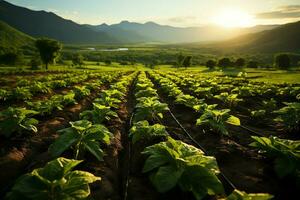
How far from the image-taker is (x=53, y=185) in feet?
13.5

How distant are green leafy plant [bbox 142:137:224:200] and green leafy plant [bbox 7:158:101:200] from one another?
127cm

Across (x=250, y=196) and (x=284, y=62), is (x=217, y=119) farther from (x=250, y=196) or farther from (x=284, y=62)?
(x=284, y=62)

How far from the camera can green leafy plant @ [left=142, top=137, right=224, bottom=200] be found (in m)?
4.75

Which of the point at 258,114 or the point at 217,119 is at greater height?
the point at 217,119

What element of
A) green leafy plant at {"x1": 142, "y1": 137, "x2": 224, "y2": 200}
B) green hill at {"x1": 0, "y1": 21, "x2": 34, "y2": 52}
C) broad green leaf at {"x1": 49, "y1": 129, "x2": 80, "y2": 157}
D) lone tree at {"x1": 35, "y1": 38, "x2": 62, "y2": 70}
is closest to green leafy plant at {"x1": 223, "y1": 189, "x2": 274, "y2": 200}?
green leafy plant at {"x1": 142, "y1": 137, "x2": 224, "y2": 200}

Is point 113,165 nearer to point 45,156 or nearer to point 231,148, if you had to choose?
point 45,156

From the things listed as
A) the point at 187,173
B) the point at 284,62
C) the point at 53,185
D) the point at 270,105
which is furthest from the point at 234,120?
the point at 284,62

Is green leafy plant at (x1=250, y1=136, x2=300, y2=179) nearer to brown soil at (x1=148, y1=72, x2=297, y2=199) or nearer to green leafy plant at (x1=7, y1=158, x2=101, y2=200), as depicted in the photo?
brown soil at (x1=148, y1=72, x2=297, y2=199)

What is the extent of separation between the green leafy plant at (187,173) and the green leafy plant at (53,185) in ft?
4.16

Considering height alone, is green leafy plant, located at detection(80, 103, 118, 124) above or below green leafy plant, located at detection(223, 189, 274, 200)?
below

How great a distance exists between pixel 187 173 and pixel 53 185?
2.31 metres

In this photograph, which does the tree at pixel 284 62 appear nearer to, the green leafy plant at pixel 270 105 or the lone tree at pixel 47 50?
the lone tree at pixel 47 50

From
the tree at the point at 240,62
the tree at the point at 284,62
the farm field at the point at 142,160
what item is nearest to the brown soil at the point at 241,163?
the farm field at the point at 142,160

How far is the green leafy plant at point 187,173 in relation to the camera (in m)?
4.75
